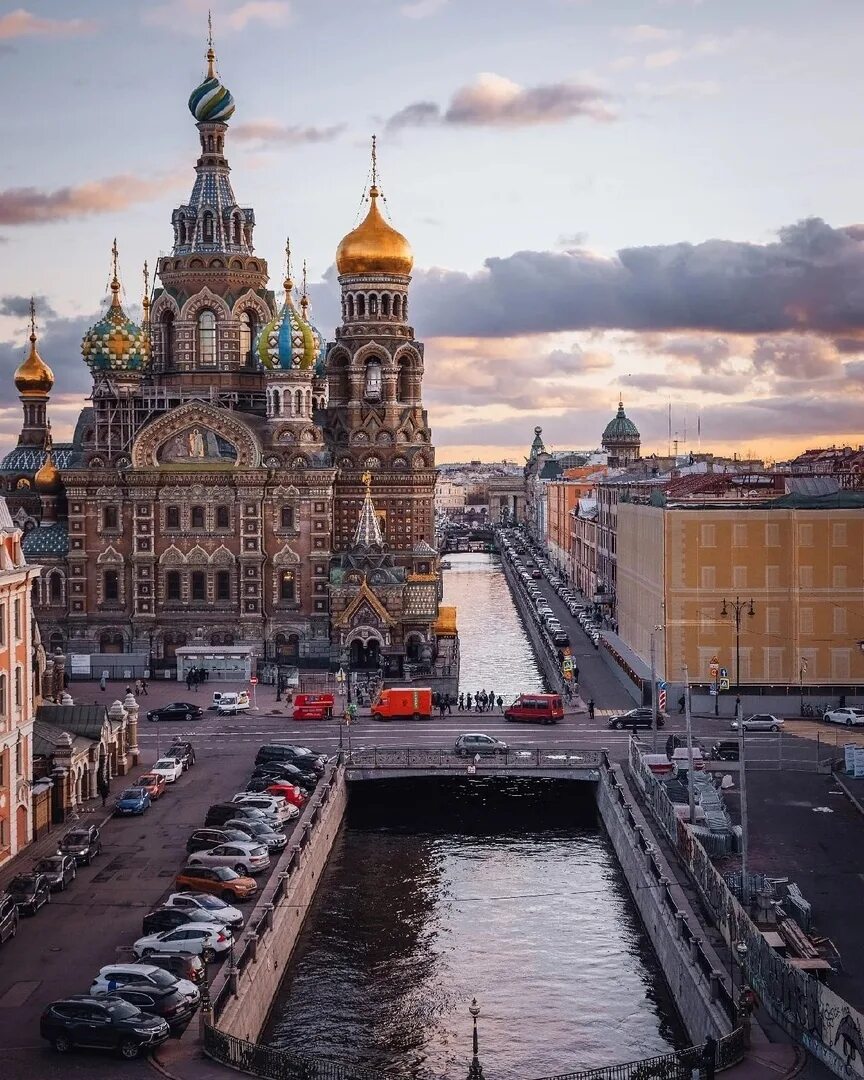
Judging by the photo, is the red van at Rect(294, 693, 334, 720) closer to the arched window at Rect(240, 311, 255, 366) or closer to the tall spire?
the tall spire

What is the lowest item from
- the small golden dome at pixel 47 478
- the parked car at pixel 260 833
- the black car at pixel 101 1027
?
the black car at pixel 101 1027

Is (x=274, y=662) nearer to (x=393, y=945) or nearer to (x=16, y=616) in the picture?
(x=16, y=616)

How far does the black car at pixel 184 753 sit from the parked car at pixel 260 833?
1117 centimetres

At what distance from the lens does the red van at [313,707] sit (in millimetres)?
67500

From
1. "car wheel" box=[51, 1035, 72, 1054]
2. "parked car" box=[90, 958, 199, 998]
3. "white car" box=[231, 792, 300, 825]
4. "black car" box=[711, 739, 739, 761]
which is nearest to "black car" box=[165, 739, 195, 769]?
"white car" box=[231, 792, 300, 825]

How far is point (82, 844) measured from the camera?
1719 inches

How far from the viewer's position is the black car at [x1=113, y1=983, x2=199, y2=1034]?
3066 centimetres

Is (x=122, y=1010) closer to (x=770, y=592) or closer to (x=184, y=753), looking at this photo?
(x=184, y=753)

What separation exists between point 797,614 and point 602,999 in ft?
112

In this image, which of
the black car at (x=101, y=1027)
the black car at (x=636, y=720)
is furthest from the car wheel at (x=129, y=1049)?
the black car at (x=636, y=720)

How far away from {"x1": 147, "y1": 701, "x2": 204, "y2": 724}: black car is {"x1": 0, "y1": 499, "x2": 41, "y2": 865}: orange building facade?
20.7 metres

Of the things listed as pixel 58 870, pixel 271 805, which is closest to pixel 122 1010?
pixel 58 870

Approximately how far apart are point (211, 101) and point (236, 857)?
58.2 metres

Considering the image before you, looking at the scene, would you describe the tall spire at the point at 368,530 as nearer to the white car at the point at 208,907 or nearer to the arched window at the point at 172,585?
the arched window at the point at 172,585
